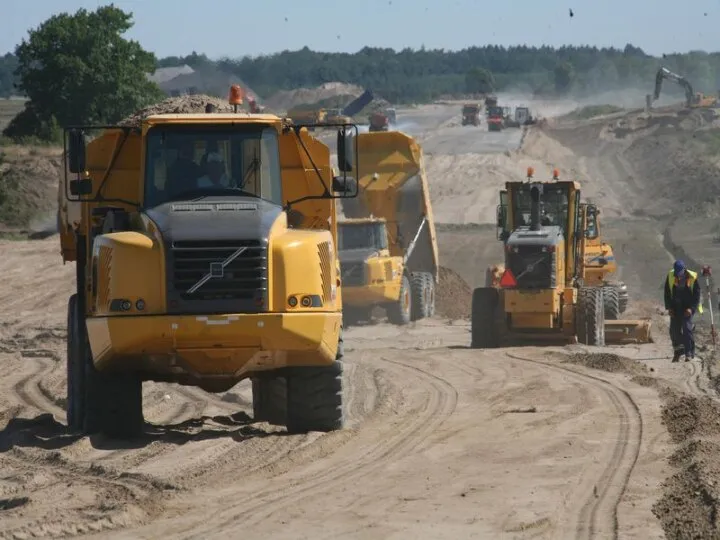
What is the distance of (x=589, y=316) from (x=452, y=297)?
1115cm

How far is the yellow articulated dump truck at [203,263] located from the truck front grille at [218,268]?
0.04ft

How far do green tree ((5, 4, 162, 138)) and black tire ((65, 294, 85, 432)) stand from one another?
131 feet

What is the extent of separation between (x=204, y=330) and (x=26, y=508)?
262cm

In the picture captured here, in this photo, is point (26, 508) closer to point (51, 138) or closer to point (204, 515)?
point (204, 515)

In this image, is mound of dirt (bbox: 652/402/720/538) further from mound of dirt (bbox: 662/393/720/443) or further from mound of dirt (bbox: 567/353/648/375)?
mound of dirt (bbox: 567/353/648/375)

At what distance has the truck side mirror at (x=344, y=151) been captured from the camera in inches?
481

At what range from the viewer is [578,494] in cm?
959

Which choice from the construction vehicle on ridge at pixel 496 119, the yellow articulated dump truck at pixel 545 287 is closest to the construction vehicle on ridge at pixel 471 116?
the construction vehicle on ridge at pixel 496 119

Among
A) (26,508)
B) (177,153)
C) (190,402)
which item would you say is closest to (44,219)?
(190,402)

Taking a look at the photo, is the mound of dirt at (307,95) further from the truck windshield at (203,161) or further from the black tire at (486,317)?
the truck windshield at (203,161)

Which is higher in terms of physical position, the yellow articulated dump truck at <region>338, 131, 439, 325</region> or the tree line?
the tree line

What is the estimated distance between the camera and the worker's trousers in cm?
2011

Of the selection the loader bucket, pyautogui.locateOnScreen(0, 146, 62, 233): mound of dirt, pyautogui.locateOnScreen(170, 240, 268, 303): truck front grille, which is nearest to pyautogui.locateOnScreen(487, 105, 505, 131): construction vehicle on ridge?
pyautogui.locateOnScreen(0, 146, 62, 233): mound of dirt

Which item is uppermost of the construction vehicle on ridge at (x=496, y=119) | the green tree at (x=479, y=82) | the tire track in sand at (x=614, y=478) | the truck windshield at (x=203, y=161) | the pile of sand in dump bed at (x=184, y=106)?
the green tree at (x=479, y=82)
